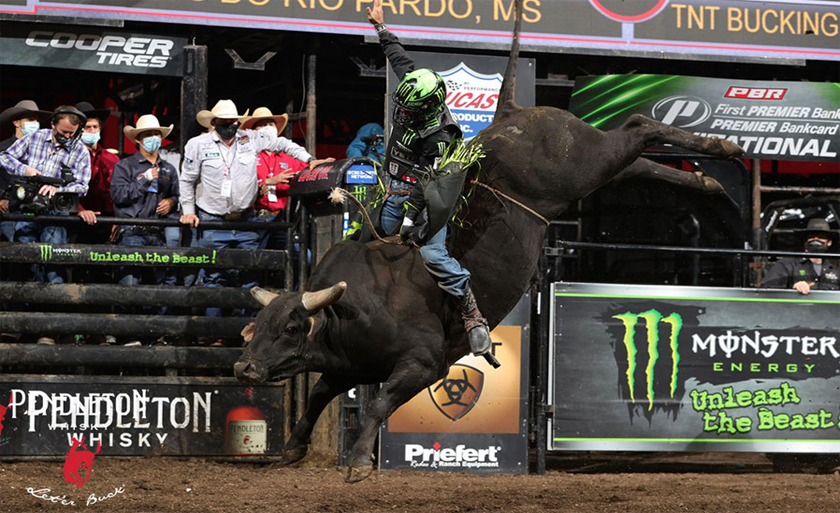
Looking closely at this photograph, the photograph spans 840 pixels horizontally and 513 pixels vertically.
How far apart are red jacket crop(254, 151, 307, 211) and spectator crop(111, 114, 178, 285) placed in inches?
30.5

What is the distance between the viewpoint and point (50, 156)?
9.89m

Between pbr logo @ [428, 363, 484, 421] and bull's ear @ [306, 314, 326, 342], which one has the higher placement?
bull's ear @ [306, 314, 326, 342]

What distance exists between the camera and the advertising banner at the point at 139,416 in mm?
9664

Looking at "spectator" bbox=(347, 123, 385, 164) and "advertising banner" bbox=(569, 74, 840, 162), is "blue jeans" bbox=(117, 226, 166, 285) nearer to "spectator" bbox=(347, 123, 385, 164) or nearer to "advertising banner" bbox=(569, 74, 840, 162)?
"spectator" bbox=(347, 123, 385, 164)

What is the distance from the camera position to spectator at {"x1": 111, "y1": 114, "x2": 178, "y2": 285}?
10070 millimetres

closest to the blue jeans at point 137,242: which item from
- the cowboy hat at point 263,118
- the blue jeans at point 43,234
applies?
the blue jeans at point 43,234

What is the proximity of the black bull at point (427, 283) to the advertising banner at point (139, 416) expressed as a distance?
112 inches

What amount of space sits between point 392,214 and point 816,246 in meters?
6.04

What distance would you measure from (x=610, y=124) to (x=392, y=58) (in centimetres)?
430

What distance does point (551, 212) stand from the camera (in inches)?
313

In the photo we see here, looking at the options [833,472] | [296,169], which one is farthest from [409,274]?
[833,472]

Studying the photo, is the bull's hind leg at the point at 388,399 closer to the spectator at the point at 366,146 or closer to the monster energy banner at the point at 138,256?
the monster energy banner at the point at 138,256

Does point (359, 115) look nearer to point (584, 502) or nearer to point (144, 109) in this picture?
point (144, 109)

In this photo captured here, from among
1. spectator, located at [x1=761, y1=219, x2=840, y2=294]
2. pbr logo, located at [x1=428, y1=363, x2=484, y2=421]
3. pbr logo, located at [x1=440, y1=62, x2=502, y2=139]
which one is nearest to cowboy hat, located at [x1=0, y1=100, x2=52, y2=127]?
pbr logo, located at [x1=440, y1=62, x2=502, y2=139]
